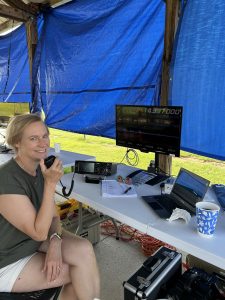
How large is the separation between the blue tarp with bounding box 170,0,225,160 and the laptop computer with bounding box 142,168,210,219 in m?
0.59

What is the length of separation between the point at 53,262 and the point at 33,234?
172 millimetres

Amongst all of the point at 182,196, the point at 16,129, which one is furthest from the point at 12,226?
the point at 182,196

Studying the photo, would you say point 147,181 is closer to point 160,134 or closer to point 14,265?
point 160,134

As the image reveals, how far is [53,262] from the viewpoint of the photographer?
3.97 feet

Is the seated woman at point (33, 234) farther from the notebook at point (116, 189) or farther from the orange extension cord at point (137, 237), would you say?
the orange extension cord at point (137, 237)

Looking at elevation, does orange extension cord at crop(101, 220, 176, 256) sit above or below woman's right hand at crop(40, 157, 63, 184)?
below

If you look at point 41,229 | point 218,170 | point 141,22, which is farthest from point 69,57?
point 218,170

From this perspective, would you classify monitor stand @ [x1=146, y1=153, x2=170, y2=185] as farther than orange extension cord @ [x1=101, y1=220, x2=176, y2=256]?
No

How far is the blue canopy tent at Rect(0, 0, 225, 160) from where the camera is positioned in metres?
1.89

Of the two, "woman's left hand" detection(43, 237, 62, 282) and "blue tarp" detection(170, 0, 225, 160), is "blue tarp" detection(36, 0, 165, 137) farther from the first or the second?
"woman's left hand" detection(43, 237, 62, 282)

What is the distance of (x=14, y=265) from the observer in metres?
1.21

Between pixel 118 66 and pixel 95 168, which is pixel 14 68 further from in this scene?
pixel 95 168

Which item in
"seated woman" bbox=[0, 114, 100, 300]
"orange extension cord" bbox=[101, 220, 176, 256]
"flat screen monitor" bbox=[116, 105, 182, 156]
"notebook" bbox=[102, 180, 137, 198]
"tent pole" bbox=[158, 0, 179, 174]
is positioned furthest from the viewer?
"orange extension cord" bbox=[101, 220, 176, 256]

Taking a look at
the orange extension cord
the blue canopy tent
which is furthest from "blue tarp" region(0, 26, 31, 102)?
the orange extension cord
